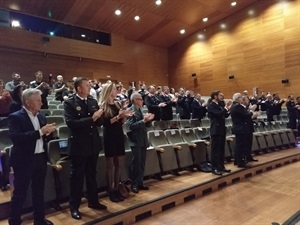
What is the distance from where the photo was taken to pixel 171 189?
2432mm

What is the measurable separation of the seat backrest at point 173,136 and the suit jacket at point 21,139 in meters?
1.88

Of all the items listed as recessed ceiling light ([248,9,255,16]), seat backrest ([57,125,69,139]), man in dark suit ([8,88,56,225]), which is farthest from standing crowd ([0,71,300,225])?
recessed ceiling light ([248,9,255,16])

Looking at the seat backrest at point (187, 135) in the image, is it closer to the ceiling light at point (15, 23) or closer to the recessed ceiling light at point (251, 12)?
the ceiling light at point (15, 23)

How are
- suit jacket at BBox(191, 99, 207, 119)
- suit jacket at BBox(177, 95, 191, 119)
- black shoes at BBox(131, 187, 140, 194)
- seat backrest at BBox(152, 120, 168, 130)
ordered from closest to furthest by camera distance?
black shoes at BBox(131, 187, 140, 194) → seat backrest at BBox(152, 120, 168, 130) → suit jacket at BBox(191, 99, 207, 119) → suit jacket at BBox(177, 95, 191, 119)

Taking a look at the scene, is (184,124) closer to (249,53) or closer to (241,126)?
(241,126)

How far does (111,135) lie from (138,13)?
6.22 metres

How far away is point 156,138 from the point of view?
3020 millimetres

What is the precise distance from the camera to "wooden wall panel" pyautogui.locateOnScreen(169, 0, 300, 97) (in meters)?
7.45

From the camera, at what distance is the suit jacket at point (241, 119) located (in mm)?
3361

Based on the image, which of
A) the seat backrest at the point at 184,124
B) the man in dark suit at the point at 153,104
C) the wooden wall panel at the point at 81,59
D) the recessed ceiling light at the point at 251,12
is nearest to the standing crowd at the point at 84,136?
the seat backrest at the point at 184,124

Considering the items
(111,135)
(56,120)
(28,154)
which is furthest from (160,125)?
(28,154)

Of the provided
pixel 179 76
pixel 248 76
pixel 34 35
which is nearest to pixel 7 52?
pixel 34 35

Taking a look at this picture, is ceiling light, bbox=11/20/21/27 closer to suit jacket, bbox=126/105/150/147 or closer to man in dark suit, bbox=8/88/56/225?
suit jacket, bbox=126/105/150/147

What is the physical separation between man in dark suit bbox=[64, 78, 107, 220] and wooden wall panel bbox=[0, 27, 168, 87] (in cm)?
555
